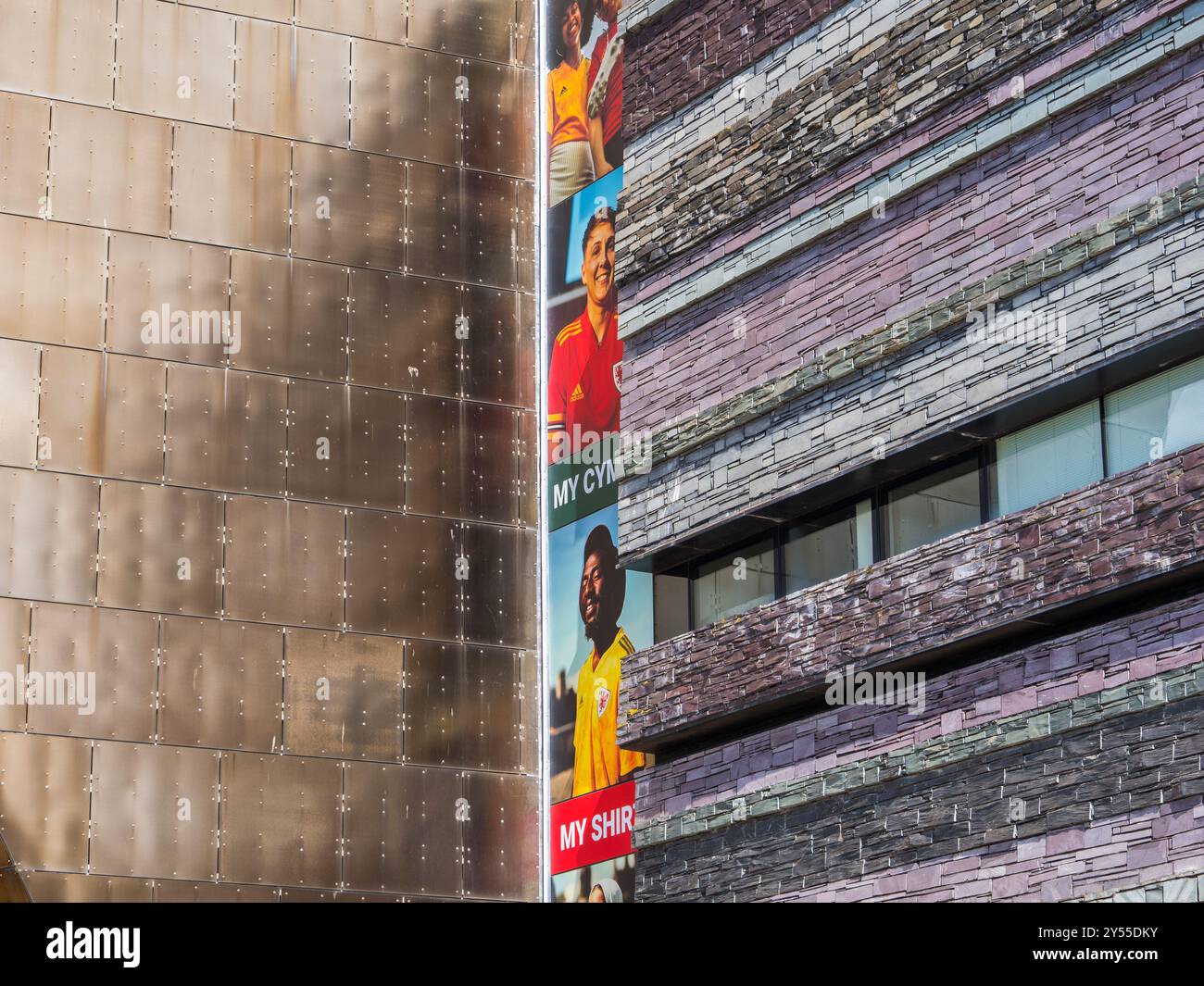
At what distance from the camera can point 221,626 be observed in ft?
96.5

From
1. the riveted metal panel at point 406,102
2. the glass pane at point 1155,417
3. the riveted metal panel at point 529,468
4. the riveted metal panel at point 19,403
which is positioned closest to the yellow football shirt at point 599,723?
the riveted metal panel at point 529,468

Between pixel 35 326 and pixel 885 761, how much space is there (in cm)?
1521

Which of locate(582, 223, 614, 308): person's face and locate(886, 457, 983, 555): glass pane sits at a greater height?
locate(582, 223, 614, 308): person's face

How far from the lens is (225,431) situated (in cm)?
3025

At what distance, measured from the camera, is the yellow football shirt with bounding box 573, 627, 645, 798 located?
28.0 m

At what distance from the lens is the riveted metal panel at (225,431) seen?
98.3 ft

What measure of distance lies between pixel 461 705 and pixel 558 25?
1145 cm

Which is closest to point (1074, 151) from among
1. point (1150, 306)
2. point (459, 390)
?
point (1150, 306)

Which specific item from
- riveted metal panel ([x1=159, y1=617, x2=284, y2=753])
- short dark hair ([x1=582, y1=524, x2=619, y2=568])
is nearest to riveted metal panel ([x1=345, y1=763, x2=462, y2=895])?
riveted metal panel ([x1=159, y1=617, x2=284, y2=753])

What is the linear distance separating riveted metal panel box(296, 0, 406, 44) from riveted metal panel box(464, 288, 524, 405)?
4.57 m

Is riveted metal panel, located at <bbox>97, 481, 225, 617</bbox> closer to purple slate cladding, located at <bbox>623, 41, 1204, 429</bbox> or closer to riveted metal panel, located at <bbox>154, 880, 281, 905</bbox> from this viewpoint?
riveted metal panel, located at <bbox>154, 880, 281, 905</bbox>
